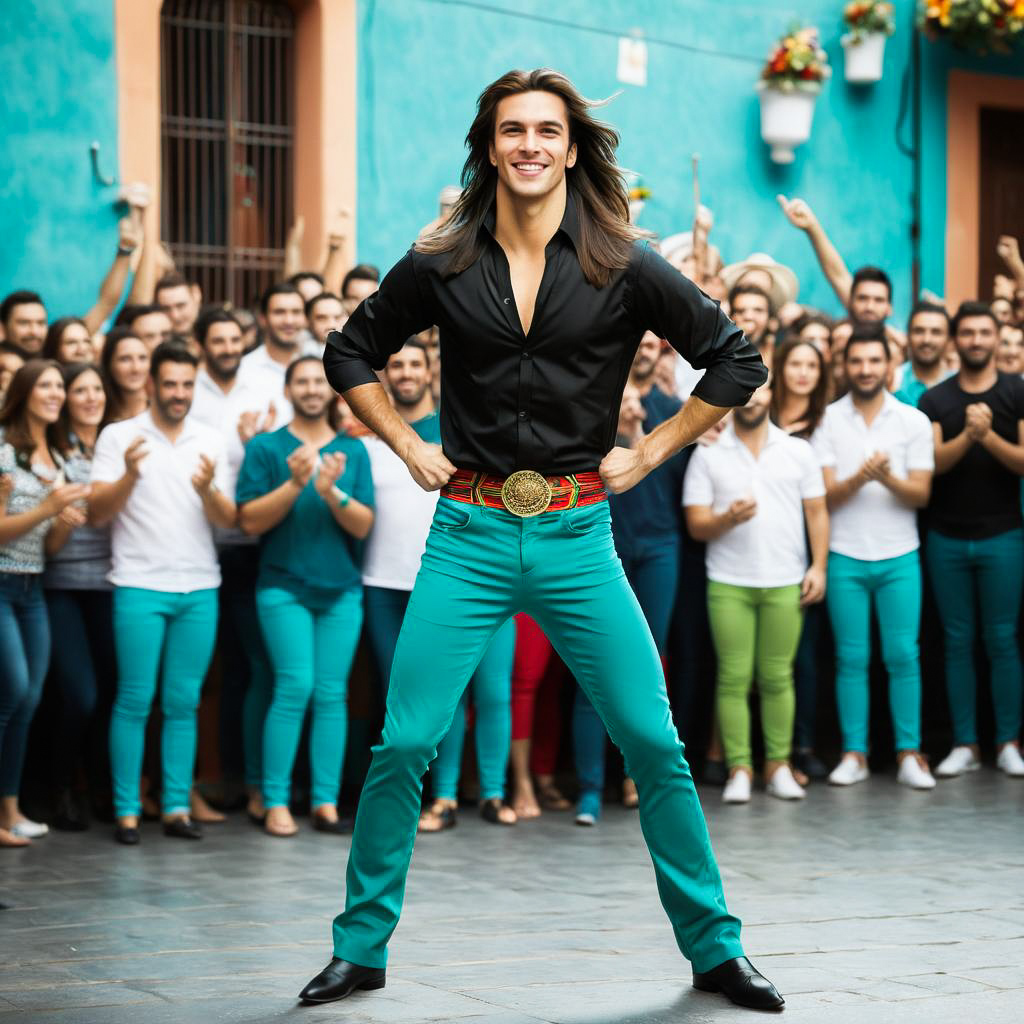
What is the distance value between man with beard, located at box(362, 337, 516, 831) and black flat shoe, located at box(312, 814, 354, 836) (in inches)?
A: 13.6

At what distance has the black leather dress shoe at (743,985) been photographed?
4508mm

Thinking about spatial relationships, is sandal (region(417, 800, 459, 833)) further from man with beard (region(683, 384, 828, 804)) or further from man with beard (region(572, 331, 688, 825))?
man with beard (region(683, 384, 828, 804))

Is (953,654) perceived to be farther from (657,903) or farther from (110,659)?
(110,659)

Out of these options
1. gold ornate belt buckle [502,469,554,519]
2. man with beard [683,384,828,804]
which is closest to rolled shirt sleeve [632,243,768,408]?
gold ornate belt buckle [502,469,554,519]

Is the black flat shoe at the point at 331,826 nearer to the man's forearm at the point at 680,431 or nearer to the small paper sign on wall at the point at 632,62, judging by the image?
the man's forearm at the point at 680,431

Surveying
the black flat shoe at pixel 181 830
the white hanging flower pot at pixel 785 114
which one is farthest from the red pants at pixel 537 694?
the white hanging flower pot at pixel 785 114

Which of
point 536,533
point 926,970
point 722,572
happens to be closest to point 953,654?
point 722,572

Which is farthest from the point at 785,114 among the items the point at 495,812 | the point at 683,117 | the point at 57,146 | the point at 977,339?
the point at 495,812

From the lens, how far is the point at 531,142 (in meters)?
4.62

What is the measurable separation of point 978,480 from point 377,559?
112 inches

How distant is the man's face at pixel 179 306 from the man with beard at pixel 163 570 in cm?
156

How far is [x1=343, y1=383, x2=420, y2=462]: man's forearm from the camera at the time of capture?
477 cm

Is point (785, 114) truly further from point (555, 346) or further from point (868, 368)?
point (555, 346)

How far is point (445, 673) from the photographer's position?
15.3 ft
